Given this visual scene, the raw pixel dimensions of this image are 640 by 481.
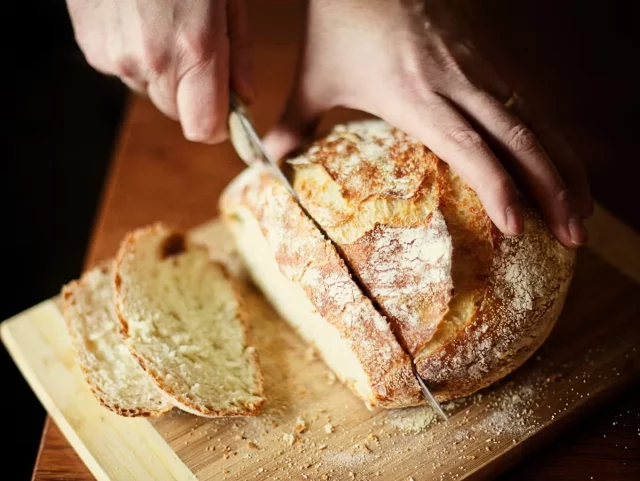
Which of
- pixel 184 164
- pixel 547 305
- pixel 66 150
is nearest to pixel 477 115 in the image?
pixel 547 305

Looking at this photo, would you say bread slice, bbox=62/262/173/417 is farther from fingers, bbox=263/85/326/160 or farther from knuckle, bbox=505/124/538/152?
knuckle, bbox=505/124/538/152

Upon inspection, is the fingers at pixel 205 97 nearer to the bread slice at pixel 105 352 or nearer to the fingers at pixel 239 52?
the fingers at pixel 239 52

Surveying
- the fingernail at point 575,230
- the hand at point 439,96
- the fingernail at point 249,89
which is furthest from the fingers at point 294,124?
the fingernail at point 575,230

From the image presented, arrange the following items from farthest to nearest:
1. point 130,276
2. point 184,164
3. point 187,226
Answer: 1. point 184,164
2. point 187,226
3. point 130,276

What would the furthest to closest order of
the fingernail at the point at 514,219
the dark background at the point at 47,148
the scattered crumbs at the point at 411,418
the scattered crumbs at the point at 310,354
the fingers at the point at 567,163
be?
the dark background at the point at 47,148
the scattered crumbs at the point at 310,354
the fingers at the point at 567,163
the scattered crumbs at the point at 411,418
the fingernail at the point at 514,219

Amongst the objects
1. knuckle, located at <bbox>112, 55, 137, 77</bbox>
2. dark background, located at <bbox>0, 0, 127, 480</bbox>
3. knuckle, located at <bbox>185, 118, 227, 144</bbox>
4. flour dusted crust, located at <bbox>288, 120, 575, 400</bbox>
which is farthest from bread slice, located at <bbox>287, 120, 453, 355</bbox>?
Answer: dark background, located at <bbox>0, 0, 127, 480</bbox>

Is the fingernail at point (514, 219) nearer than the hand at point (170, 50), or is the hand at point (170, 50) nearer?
the fingernail at point (514, 219)

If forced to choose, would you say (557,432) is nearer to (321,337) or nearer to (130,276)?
(321,337)

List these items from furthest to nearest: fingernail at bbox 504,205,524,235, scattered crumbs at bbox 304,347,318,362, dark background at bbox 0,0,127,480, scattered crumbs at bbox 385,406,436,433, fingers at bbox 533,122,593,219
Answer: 1. dark background at bbox 0,0,127,480
2. scattered crumbs at bbox 304,347,318,362
3. fingers at bbox 533,122,593,219
4. scattered crumbs at bbox 385,406,436,433
5. fingernail at bbox 504,205,524,235
